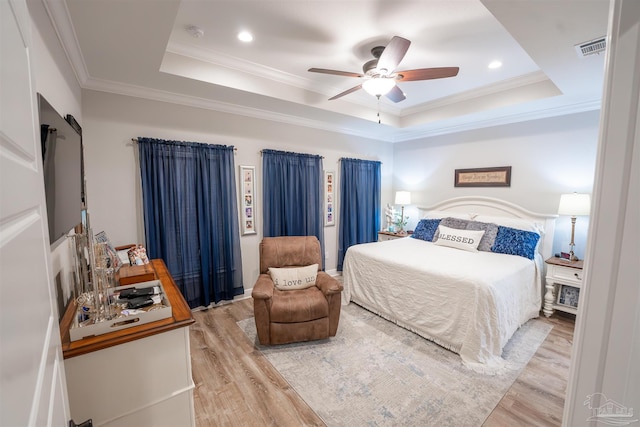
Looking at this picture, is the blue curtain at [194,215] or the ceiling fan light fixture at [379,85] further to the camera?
the blue curtain at [194,215]

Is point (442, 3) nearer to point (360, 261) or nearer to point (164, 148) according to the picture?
point (360, 261)

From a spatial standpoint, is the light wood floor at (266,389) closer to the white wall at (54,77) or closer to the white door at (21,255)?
the white wall at (54,77)

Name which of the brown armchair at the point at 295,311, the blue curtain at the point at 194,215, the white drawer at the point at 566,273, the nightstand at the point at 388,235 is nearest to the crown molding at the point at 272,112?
the blue curtain at the point at 194,215

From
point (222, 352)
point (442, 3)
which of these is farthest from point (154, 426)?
point (442, 3)

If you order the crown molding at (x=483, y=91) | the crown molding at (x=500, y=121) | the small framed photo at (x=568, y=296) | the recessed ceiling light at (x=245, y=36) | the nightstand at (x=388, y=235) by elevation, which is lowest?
the small framed photo at (x=568, y=296)

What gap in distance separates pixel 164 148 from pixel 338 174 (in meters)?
2.54

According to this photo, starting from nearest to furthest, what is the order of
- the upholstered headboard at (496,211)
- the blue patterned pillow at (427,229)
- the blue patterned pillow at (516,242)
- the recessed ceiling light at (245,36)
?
the recessed ceiling light at (245,36)
the blue patterned pillow at (516,242)
the upholstered headboard at (496,211)
the blue patterned pillow at (427,229)

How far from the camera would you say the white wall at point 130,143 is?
2.59 metres

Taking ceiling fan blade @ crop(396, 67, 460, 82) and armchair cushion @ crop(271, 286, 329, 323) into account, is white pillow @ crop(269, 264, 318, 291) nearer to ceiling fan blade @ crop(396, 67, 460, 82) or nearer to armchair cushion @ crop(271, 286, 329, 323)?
armchair cushion @ crop(271, 286, 329, 323)

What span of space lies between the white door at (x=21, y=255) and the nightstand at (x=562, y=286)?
405cm

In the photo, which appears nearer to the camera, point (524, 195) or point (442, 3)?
point (442, 3)

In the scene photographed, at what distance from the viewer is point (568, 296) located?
302 centimetres

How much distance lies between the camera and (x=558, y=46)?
1888mm

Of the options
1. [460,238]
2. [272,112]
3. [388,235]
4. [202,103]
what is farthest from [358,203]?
[202,103]
